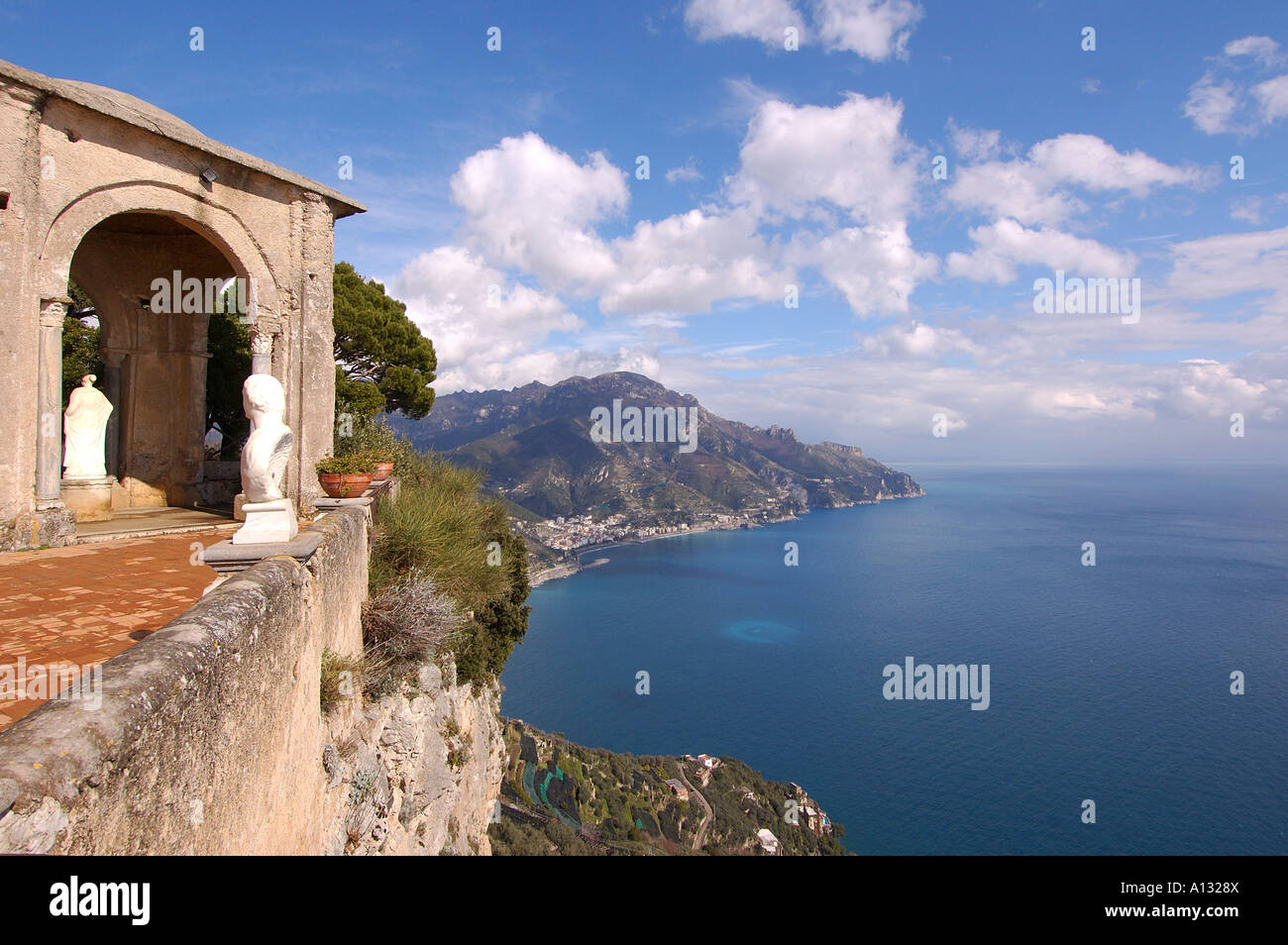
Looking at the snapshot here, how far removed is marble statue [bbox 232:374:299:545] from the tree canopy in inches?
519

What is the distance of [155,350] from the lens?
454 inches

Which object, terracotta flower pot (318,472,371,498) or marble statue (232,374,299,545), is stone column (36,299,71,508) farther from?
marble statue (232,374,299,545)

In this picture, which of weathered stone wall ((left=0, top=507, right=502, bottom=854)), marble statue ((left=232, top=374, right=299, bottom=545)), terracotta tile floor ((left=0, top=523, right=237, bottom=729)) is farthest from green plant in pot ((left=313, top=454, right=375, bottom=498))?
marble statue ((left=232, top=374, right=299, bottom=545))

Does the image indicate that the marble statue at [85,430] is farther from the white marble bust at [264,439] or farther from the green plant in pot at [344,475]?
the white marble bust at [264,439]

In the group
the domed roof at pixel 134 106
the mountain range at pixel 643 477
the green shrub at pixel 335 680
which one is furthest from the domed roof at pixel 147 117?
the mountain range at pixel 643 477

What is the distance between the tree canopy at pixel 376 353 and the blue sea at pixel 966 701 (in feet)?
122

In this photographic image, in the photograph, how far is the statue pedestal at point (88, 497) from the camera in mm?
9398

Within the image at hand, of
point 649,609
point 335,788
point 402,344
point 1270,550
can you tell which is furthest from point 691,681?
point 1270,550

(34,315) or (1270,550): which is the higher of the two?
(34,315)

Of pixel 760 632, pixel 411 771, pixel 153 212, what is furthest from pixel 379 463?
pixel 760 632

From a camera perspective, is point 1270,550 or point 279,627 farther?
point 1270,550
